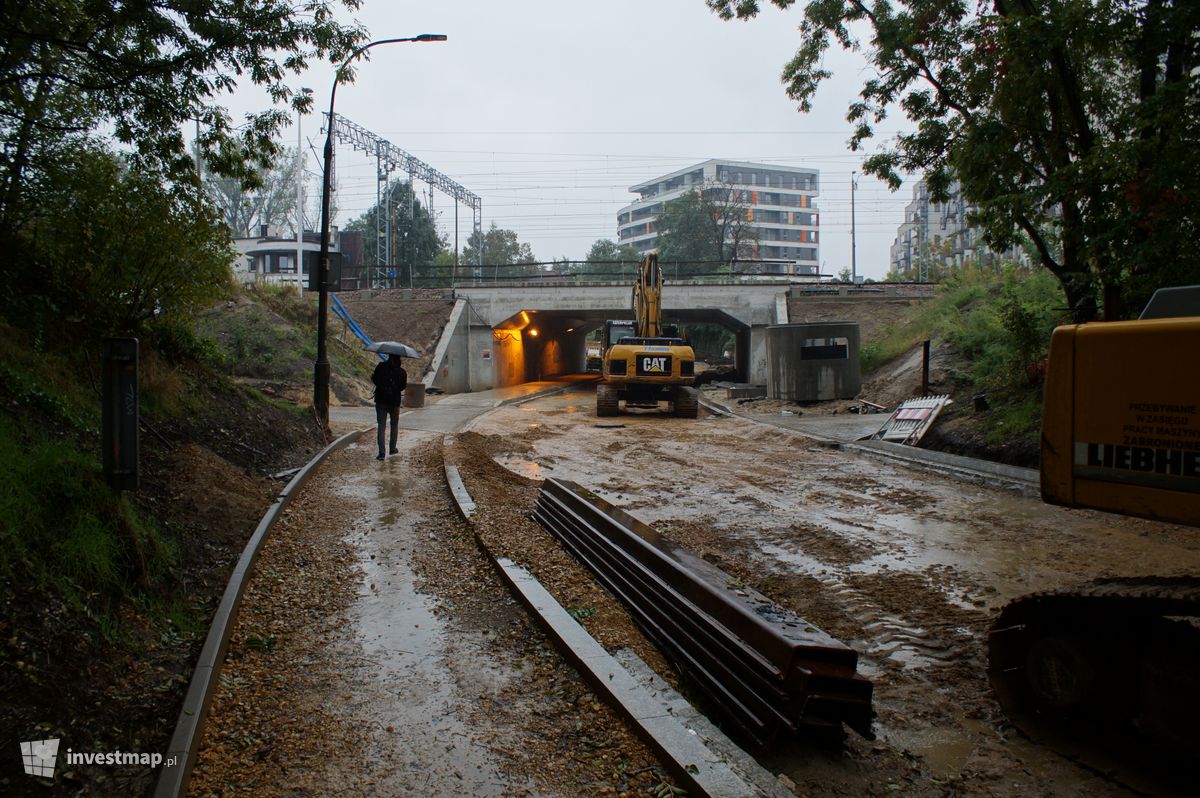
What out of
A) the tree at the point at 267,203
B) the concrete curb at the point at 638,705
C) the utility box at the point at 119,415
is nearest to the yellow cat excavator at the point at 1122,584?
the concrete curb at the point at 638,705

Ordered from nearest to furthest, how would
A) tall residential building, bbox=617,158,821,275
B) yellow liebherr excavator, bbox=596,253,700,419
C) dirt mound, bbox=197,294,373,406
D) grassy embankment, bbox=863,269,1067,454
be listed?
grassy embankment, bbox=863,269,1067,454 → dirt mound, bbox=197,294,373,406 → yellow liebherr excavator, bbox=596,253,700,419 → tall residential building, bbox=617,158,821,275

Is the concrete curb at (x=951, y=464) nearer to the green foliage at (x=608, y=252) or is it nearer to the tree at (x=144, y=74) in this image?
the tree at (x=144, y=74)

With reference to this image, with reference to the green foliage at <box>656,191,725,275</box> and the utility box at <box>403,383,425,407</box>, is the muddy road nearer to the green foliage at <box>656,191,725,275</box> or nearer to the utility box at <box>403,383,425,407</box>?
the utility box at <box>403,383,425,407</box>

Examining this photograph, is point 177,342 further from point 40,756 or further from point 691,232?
point 691,232

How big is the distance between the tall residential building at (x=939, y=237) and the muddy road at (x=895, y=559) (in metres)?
4.68

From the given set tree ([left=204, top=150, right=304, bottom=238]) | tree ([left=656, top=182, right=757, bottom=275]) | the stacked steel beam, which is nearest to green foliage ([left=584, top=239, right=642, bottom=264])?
tree ([left=656, top=182, right=757, bottom=275])

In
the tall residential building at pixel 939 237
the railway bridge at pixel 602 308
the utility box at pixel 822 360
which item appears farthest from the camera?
the railway bridge at pixel 602 308

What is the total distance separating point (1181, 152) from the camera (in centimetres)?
803

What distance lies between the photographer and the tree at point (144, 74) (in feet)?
24.0

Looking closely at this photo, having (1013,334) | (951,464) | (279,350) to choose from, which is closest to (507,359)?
(279,350)

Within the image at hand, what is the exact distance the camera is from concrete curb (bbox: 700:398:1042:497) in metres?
10.4

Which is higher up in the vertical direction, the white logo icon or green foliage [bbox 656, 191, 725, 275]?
green foliage [bbox 656, 191, 725, 275]

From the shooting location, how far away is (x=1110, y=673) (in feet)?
12.0

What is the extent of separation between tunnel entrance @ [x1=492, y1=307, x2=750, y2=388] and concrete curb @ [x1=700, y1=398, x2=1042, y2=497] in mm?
16229
